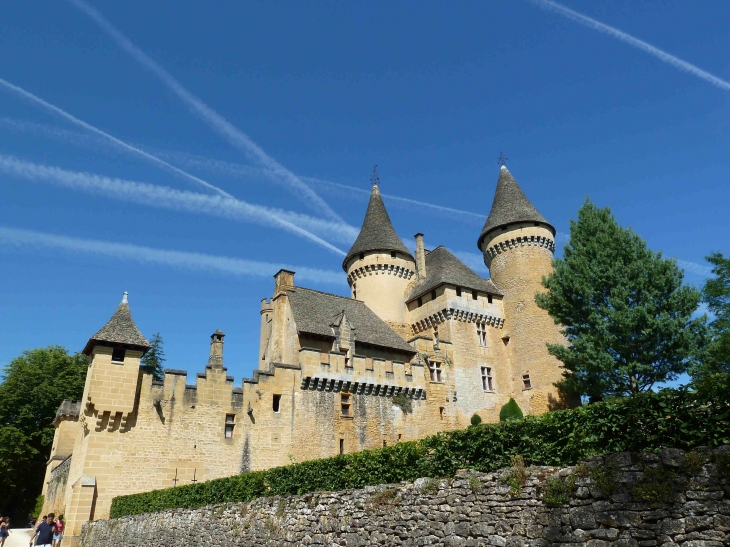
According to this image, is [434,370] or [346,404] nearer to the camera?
[346,404]

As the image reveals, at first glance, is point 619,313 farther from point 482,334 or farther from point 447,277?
point 447,277

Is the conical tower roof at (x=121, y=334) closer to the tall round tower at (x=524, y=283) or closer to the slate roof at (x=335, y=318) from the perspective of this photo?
the slate roof at (x=335, y=318)

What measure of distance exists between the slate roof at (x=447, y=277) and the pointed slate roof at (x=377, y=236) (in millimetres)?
2054

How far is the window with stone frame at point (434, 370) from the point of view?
3189 cm

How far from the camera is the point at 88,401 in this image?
72.7ft

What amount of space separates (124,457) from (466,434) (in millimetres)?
17097

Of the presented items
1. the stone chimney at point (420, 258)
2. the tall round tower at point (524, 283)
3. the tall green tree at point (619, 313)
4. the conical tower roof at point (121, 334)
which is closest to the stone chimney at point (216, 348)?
the conical tower roof at point (121, 334)

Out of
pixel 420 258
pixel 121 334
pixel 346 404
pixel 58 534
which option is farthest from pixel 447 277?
pixel 58 534

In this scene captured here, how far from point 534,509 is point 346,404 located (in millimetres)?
19708

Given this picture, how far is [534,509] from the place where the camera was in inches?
358

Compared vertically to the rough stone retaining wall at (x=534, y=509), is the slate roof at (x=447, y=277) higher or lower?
higher

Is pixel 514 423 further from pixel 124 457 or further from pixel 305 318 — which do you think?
pixel 305 318

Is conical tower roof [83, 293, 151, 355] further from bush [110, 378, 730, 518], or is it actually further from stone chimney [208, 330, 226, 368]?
bush [110, 378, 730, 518]

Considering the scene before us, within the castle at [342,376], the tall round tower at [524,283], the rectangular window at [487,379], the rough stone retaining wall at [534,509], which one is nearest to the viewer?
the rough stone retaining wall at [534,509]
